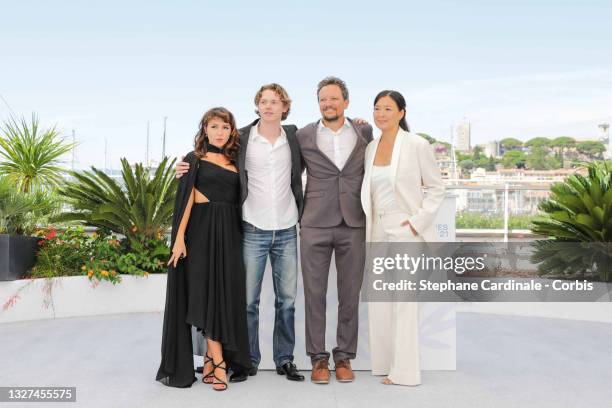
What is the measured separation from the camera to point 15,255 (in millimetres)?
6027

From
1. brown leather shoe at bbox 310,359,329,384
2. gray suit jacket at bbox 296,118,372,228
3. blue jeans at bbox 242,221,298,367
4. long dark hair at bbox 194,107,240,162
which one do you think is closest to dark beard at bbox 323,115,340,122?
gray suit jacket at bbox 296,118,372,228

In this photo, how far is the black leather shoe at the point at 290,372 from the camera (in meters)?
3.81

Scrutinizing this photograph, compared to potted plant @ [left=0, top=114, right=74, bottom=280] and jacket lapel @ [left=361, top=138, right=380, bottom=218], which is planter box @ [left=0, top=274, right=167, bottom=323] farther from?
jacket lapel @ [left=361, top=138, right=380, bottom=218]

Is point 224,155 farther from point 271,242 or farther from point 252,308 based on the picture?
point 252,308

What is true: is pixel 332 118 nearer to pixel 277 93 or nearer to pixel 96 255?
pixel 277 93

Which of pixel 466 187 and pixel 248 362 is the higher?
pixel 466 187

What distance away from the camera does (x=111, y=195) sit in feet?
22.5

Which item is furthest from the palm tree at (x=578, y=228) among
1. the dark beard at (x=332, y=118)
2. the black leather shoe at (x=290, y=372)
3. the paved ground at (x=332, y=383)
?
the black leather shoe at (x=290, y=372)

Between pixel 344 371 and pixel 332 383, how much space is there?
0.10 m

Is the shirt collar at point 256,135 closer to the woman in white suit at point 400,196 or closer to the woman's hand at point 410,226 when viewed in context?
→ the woman in white suit at point 400,196

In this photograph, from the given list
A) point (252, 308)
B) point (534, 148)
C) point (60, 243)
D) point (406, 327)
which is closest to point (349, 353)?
point (406, 327)

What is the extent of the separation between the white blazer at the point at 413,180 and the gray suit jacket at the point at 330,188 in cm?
6

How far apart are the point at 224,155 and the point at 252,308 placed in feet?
2.93

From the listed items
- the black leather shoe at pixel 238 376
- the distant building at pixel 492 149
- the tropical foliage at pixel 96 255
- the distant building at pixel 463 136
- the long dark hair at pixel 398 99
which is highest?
the distant building at pixel 463 136
